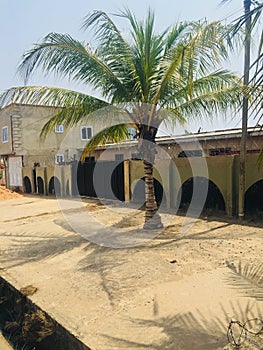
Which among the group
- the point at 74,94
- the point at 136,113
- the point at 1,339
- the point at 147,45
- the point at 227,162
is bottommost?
the point at 1,339

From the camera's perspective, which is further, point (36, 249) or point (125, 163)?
point (125, 163)

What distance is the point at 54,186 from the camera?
18.6 metres

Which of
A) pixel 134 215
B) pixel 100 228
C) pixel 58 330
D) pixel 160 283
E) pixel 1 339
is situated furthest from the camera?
pixel 134 215

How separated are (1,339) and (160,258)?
9.71ft

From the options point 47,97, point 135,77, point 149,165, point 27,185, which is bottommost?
point 27,185

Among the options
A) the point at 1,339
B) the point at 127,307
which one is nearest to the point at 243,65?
the point at 127,307

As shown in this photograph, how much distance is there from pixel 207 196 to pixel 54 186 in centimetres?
1071

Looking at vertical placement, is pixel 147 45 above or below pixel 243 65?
above

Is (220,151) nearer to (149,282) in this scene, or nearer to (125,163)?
(125,163)

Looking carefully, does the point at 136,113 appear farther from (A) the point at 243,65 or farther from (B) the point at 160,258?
(B) the point at 160,258

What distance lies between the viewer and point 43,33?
7.05m

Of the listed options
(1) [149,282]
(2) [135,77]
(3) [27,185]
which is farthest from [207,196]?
(3) [27,185]

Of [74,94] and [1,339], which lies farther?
[74,94]

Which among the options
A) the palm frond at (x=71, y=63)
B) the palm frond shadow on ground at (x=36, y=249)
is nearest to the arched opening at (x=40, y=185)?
the palm frond shadow on ground at (x=36, y=249)
